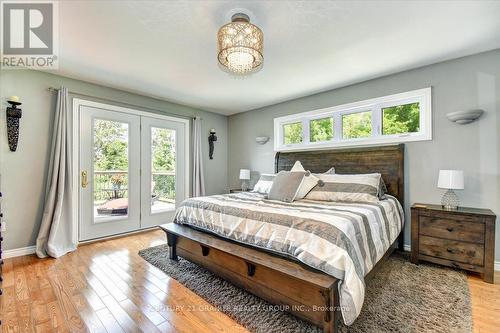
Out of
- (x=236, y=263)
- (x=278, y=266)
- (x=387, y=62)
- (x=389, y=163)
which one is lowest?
(x=236, y=263)

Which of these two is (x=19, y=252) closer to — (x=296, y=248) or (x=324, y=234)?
(x=296, y=248)

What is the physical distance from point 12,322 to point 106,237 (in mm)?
2138

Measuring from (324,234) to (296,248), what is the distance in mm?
245

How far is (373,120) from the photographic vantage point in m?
3.57

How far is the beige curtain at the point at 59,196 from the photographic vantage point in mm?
3076

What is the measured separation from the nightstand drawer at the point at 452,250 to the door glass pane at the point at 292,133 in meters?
→ 2.53

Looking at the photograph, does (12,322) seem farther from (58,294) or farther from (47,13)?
(47,13)

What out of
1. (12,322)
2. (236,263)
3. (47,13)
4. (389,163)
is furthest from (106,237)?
(389,163)

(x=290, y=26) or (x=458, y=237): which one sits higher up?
(x=290, y=26)

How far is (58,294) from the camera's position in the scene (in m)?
2.12

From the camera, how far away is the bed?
155cm

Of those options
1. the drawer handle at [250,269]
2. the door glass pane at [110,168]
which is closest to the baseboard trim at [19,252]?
the door glass pane at [110,168]

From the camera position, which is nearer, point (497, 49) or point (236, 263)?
point (236, 263)

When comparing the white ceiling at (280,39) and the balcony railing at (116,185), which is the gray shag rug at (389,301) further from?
the white ceiling at (280,39)
